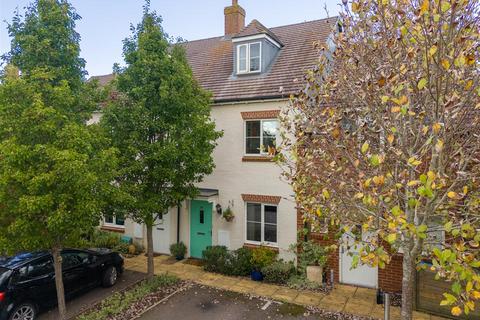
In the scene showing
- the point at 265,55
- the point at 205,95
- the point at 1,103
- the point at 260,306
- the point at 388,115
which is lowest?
the point at 260,306

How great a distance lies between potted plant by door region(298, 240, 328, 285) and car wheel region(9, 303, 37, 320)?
784 centimetres

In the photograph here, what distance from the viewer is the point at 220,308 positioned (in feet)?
29.9

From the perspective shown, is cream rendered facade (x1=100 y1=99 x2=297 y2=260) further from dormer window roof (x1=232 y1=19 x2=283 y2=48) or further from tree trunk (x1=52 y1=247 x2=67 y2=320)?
tree trunk (x1=52 y1=247 x2=67 y2=320)

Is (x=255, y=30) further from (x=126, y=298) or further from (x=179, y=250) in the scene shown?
(x=126, y=298)

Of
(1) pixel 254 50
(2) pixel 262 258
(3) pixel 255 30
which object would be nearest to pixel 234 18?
(3) pixel 255 30

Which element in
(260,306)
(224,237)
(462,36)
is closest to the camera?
(462,36)

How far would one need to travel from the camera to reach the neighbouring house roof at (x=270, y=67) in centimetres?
1222

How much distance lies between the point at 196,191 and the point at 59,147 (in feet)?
15.7

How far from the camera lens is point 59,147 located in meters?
7.32

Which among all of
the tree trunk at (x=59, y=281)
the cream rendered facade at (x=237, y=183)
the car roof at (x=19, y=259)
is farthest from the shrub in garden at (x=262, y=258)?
the car roof at (x=19, y=259)

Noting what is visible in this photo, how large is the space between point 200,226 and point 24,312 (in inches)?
256

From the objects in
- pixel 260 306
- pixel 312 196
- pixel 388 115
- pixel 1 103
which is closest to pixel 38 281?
pixel 1 103

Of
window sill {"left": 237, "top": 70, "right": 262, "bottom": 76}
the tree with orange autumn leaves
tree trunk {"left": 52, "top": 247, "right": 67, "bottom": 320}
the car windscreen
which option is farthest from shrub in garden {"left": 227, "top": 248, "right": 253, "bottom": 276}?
window sill {"left": 237, "top": 70, "right": 262, "bottom": 76}

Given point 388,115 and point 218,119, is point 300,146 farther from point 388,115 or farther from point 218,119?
point 218,119
